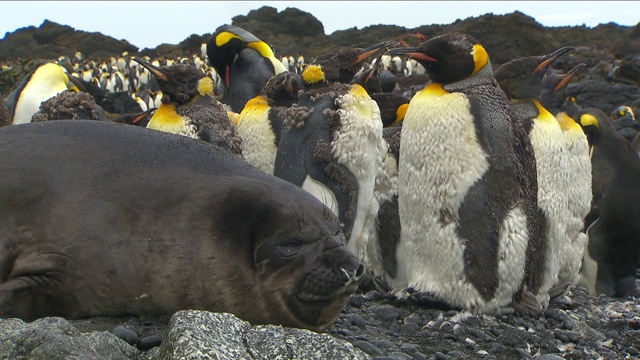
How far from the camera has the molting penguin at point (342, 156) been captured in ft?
19.2

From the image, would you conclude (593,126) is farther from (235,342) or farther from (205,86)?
(235,342)

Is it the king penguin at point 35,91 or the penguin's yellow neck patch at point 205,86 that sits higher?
the penguin's yellow neck patch at point 205,86

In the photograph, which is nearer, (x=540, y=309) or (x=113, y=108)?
(x=540, y=309)

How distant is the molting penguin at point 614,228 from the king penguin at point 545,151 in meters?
1.70

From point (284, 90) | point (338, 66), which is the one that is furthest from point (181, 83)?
point (338, 66)

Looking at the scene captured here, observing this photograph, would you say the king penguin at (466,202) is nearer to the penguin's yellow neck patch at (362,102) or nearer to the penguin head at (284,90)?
the penguin's yellow neck patch at (362,102)

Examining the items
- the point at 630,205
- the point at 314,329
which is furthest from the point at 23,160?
the point at 630,205

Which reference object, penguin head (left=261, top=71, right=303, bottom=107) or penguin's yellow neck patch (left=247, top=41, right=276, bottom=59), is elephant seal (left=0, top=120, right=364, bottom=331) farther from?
penguin's yellow neck patch (left=247, top=41, right=276, bottom=59)

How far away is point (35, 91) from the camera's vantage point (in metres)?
9.15

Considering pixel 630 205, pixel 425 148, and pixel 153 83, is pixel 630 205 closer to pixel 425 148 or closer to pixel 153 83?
pixel 425 148

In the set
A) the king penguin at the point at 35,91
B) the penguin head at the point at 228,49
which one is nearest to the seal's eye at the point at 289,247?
the king penguin at the point at 35,91

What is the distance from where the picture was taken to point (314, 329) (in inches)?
124

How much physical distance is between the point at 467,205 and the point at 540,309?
2.91ft

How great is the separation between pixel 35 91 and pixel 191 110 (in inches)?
139
